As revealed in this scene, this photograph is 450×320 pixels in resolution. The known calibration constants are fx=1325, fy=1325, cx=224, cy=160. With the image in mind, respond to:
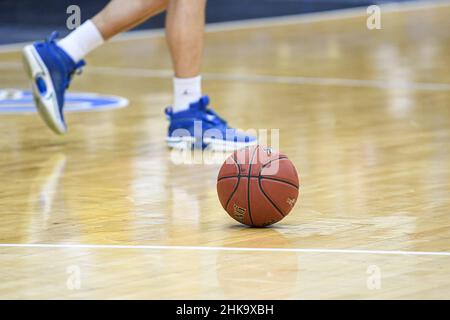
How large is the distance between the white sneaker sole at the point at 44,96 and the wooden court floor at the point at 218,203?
142 millimetres

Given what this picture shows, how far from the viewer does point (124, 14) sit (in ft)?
20.0

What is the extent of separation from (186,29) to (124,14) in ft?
1.18

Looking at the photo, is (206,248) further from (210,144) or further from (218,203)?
(210,144)

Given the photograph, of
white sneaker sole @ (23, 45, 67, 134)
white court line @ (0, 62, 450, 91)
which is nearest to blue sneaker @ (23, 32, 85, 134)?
white sneaker sole @ (23, 45, 67, 134)

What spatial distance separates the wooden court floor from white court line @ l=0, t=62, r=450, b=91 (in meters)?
0.01

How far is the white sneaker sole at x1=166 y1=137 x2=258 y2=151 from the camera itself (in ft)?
19.1

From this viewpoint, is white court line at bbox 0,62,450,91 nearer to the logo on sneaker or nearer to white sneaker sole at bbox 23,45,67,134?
the logo on sneaker

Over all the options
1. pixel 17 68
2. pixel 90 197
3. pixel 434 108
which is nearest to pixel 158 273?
pixel 90 197

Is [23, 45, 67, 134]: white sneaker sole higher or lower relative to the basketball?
higher

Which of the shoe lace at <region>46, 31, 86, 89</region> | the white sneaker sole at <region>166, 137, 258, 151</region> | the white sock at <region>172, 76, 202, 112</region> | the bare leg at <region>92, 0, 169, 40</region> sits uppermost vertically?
the bare leg at <region>92, 0, 169, 40</region>

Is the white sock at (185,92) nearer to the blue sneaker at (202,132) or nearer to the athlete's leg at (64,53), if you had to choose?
the blue sneaker at (202,132)

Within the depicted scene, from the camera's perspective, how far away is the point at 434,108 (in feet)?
23.2
